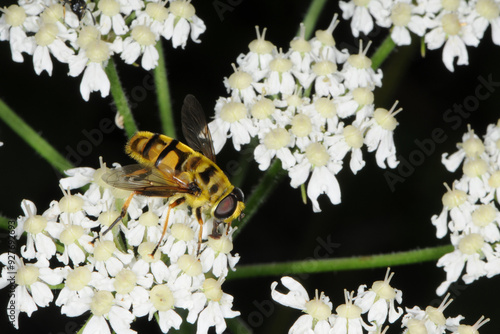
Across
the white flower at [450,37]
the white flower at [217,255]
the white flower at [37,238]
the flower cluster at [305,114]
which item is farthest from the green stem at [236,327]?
the white flower at [450,37]

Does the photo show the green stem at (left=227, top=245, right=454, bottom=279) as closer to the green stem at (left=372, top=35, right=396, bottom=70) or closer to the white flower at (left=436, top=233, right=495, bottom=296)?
the white flower at (left=436, top=233, right=495, bottom=296)

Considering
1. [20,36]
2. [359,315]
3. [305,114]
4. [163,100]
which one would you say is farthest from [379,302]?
[20,36]

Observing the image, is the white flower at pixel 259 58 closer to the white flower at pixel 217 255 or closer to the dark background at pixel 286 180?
the dark background at pixel 286 180

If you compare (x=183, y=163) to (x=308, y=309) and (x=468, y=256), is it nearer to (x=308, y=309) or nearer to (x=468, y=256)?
(x=308, y=309)

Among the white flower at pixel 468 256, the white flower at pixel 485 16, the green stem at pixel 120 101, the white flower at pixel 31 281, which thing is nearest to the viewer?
the white flower at pixel 31 281

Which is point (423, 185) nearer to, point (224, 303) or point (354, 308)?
point (354, 308)

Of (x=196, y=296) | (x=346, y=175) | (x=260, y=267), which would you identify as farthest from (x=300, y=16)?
(x=196, y=296)
